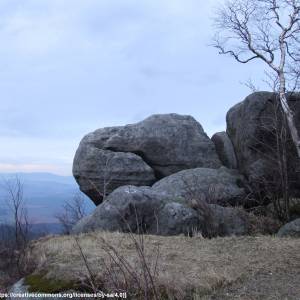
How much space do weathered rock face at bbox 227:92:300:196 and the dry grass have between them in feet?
17.6

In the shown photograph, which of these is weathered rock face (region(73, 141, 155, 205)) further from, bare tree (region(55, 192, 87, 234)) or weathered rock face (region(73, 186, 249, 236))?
bare tree (region(55, 192, 87, 234))

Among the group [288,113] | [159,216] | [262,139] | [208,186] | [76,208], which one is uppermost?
[288,113]

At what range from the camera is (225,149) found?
18578 millimetres

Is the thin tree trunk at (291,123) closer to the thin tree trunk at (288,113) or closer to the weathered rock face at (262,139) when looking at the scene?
the thin tree trunk at (288,113)

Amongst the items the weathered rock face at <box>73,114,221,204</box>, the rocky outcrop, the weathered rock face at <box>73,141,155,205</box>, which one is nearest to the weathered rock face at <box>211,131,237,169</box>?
the weathered rock face at <box>73,114,221,204</box>

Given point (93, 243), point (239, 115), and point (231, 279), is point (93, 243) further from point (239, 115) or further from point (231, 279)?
point (239, 115)

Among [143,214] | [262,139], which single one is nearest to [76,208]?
[262,139]

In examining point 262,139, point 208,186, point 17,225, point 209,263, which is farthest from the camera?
point 262,139

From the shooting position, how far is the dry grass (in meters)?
6.43

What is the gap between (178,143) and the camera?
60.0 feet

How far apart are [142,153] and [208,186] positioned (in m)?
3.68

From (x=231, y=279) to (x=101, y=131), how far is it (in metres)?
12.9

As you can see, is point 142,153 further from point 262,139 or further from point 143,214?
point 143,214

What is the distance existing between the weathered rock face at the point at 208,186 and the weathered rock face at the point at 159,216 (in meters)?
1.77
